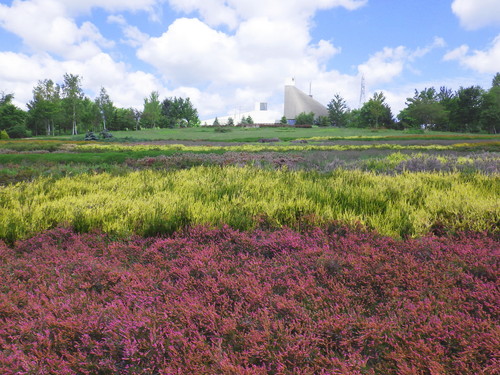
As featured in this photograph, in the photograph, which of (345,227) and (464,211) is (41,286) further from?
(464,211)

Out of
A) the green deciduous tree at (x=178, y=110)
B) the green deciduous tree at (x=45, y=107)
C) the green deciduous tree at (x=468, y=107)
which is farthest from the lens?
the green deciduous tree at (x=178, y=110)

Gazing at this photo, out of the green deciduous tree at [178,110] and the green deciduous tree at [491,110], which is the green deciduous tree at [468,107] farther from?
the green deciduous tree at [178,110]

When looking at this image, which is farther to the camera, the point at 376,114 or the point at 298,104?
the point at 298,104

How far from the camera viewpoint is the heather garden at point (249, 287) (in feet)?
6.77

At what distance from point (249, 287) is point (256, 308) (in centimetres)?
22

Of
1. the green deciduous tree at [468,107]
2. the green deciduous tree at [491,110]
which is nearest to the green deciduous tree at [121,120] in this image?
the green deciduous tree at [468,107]

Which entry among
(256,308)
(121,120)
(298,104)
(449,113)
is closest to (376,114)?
(449,113)

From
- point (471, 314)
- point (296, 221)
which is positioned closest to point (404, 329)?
point (471, 314)

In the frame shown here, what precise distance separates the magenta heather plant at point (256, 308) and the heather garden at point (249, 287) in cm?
1

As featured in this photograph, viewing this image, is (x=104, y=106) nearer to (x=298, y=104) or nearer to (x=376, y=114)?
(x=376, y=114)

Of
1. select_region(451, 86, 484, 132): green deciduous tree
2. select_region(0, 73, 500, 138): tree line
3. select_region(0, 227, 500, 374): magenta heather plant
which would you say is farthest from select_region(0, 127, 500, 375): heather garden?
select_region(451, 86, 484, 132): green deciduous tree

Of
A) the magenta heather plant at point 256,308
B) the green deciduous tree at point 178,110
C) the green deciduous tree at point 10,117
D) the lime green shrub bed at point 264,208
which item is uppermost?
the green deciduous tree at point 178,110

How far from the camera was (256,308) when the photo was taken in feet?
8.36

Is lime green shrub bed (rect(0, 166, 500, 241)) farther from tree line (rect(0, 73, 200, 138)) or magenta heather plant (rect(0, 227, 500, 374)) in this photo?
tree line (rect(0, 73, 200, 138))
